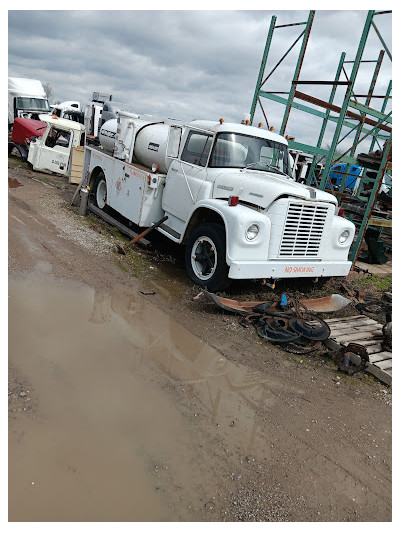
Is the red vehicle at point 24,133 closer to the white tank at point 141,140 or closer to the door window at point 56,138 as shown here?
the door window at point 56,138

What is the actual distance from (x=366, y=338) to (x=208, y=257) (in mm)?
2464

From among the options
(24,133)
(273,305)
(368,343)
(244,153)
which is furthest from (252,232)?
(24,133)

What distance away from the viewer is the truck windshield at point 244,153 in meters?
6.51

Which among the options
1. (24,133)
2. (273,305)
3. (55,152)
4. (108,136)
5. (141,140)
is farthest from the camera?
(24,133)

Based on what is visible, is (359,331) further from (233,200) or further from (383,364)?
(233,200)

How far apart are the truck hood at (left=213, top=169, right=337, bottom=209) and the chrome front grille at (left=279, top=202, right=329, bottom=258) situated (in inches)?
6.3

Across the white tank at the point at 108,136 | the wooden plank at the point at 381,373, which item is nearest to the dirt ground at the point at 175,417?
the wooden plank at the point at 381,373

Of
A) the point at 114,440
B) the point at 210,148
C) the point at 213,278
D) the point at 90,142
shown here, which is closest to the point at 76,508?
the point at 114,440

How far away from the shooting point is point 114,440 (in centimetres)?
303

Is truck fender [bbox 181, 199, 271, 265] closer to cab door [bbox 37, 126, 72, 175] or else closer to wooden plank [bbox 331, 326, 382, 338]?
wooden plank [bbox 331, 326, 382, 338]

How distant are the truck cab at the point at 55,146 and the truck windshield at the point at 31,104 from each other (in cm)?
872

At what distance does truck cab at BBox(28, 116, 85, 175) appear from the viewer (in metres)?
13.4

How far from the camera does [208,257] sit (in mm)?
6059

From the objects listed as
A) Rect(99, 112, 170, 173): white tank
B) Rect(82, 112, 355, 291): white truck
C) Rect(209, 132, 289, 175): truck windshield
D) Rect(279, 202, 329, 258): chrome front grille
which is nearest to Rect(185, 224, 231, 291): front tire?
Rect(82, 112, 355, 291): white truck
